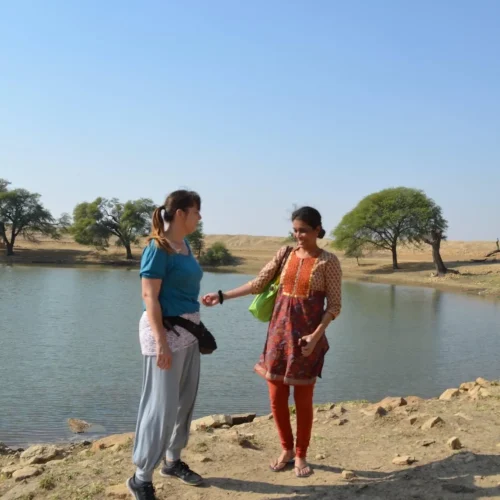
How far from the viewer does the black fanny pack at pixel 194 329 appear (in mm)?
3525

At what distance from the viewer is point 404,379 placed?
420 inches

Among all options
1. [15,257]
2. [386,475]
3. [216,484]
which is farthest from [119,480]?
[15,257]

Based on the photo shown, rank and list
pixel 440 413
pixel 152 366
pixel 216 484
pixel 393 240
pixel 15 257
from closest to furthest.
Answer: pixel 152 366
pixel 216 484
pixel 440 413
pixel 393 240
pixel 15 257

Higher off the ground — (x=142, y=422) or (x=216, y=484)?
(x=142, y=422)

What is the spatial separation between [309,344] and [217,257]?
4880cm

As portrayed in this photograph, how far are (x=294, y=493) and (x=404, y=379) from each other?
7.52 m

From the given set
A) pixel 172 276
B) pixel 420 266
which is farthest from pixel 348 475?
pixel 420 266

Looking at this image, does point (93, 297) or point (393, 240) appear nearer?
point (93, 297)

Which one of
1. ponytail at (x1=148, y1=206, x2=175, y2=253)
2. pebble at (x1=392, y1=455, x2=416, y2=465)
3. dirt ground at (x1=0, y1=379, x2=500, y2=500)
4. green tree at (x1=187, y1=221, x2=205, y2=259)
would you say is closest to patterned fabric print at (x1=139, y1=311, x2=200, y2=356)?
ponytail at (x1=148, y1=206, x2=175, y2=253)

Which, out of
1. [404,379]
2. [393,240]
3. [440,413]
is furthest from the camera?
[393,240]

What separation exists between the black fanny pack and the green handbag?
0.57m

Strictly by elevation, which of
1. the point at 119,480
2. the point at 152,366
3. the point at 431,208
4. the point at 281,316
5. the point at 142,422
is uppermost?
the point at 431,208

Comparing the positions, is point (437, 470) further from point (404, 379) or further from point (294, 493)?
point (404, 379)

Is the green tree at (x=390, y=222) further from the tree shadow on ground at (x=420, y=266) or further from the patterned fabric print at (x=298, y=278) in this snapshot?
the patterned fabric print at (x=298, y=278)
